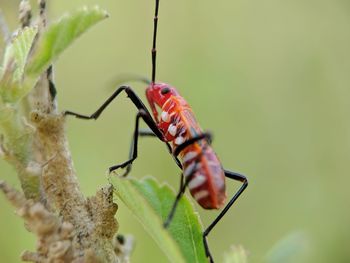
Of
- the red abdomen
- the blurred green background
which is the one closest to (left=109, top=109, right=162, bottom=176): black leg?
the red abdomen

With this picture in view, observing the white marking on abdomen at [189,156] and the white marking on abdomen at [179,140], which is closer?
the white marking on abdomen at [189,156]

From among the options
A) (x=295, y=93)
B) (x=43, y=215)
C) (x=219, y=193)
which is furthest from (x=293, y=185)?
(x=43, y=215)

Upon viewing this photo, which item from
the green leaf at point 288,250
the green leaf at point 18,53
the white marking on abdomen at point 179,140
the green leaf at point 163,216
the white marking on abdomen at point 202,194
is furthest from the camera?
the white marking on abdomen at point 179,140

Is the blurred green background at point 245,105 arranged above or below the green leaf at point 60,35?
below

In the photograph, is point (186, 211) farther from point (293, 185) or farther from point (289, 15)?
point (289, 15)

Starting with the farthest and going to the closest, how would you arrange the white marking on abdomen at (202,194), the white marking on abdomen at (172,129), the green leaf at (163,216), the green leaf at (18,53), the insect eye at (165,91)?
the insect eye at (165,91) → the white marking on abdomen at (172,129) → the white marking on abdomen at (202,194) → the green leaf at (18,53) → the green leaf at (163,216)

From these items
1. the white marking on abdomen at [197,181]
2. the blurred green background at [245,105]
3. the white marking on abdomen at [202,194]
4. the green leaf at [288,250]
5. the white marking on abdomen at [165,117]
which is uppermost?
the white marking on abdomen at [165,117]

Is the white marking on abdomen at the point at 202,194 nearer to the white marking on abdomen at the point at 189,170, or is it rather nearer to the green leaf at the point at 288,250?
the white marking on abdomen at the point at 189,170

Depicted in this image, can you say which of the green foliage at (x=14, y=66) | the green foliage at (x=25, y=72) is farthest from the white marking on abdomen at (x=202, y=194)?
the green foliage at (x=14, y=66)
